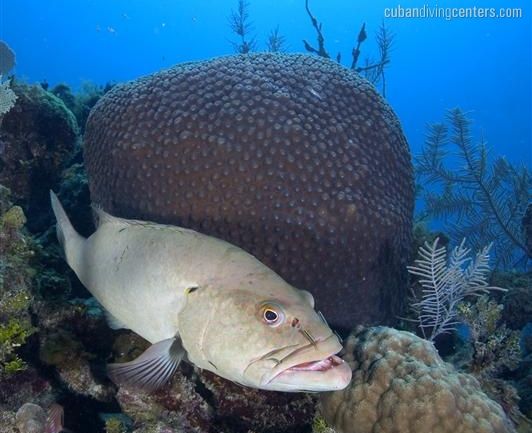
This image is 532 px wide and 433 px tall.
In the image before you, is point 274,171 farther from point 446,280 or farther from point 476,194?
point 476,194

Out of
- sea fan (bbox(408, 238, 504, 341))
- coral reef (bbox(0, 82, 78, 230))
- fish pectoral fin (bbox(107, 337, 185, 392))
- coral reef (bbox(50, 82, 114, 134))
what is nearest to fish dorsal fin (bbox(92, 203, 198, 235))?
fish pectoral fin (bbox(107, 337, 185, 392))

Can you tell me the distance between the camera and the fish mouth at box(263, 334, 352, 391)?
6.93 feet

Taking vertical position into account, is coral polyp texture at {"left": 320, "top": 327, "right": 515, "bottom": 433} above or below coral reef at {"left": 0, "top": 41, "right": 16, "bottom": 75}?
below

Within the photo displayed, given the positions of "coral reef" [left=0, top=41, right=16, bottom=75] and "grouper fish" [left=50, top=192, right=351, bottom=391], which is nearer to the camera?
"grouper fish" [left=50, top=192, right=351, bottom=391]

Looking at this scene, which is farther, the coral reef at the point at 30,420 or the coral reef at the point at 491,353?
the coral reef at the point at 491,353

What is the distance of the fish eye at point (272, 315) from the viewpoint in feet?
7.34

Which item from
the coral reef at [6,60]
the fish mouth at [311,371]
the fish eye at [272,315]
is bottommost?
the fish mouth at [311,371]

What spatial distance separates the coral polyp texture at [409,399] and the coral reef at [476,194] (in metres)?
6.04

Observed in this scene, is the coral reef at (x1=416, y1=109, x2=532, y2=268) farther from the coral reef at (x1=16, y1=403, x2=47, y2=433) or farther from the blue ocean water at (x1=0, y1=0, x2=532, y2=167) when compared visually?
the blue ocean water at (x1=0, y1=0, x2=532, y2=167)

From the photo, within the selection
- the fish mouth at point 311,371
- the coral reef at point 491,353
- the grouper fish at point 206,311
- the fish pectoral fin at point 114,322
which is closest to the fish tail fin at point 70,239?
the grouper fish at point 206,311

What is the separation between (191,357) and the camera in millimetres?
2531

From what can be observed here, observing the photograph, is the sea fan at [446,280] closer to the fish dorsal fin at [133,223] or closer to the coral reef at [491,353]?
the coral reef at [491,353]

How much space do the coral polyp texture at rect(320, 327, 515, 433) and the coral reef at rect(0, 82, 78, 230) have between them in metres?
5.07

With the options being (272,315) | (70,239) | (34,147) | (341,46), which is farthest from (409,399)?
(341,46)
